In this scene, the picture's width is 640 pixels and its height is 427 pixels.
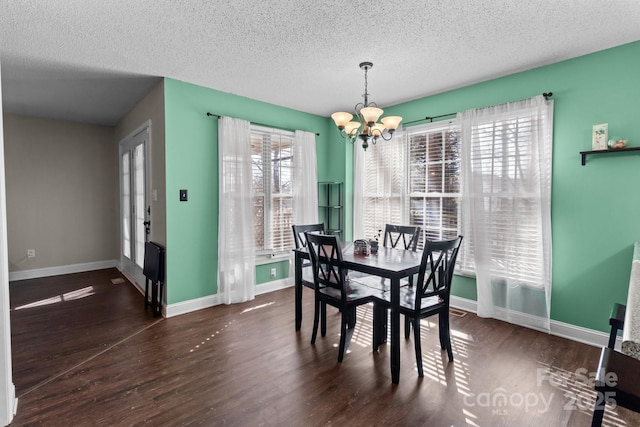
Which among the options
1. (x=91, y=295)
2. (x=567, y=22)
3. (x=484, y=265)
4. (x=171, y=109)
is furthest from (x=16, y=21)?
(x=484, y=265)

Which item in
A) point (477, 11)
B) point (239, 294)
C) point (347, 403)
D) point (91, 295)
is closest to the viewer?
point (347, 403)

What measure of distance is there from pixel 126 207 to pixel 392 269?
4735mm

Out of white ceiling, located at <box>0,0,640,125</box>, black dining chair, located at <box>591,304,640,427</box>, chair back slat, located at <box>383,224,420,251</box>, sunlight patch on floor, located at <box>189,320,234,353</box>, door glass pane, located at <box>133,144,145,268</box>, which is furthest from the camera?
door glass pane, located at <box>133,144,145,268</box>

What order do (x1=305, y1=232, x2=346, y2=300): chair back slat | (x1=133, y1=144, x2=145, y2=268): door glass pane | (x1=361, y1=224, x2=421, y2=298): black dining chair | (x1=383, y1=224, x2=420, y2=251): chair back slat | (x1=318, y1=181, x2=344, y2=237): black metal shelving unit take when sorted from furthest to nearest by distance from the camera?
(x1=318, y1=181, x2=344, y2=237): black metal shelving unit → (x1=133, y1=144, x2=145, y2=268): door glass pane → (x1=383, y1=224, x2=420, y2=251): chair back slat → (x1=361, y1=224, x2=421, y2=298): black dining chair → (x1=305, y1=232, x2=346, y2=300): chair back slat

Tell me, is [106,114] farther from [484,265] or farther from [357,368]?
[484,265]

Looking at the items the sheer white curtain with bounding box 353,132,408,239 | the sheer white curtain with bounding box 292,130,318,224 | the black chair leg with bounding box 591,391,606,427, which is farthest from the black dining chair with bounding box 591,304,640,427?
the sheer white curtain with bounding box 292,130,318,224

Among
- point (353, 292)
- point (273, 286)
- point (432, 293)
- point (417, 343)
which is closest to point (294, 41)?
point (353, 292)

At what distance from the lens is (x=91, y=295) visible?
4215mm

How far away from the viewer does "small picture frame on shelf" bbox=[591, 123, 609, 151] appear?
269 centimetres

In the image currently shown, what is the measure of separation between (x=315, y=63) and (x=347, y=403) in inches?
112

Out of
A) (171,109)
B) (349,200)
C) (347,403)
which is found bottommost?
(347,403)

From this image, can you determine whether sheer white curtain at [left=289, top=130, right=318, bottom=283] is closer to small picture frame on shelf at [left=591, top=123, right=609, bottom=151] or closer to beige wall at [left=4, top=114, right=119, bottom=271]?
small picture frame on shelf at [left=591, top=123, right=609, bottom=151]

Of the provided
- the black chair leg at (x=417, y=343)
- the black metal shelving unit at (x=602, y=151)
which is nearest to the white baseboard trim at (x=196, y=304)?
the black chair leg at (x=417, y=343)

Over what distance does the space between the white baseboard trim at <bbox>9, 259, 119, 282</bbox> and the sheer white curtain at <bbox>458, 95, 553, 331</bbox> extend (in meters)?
6.07
